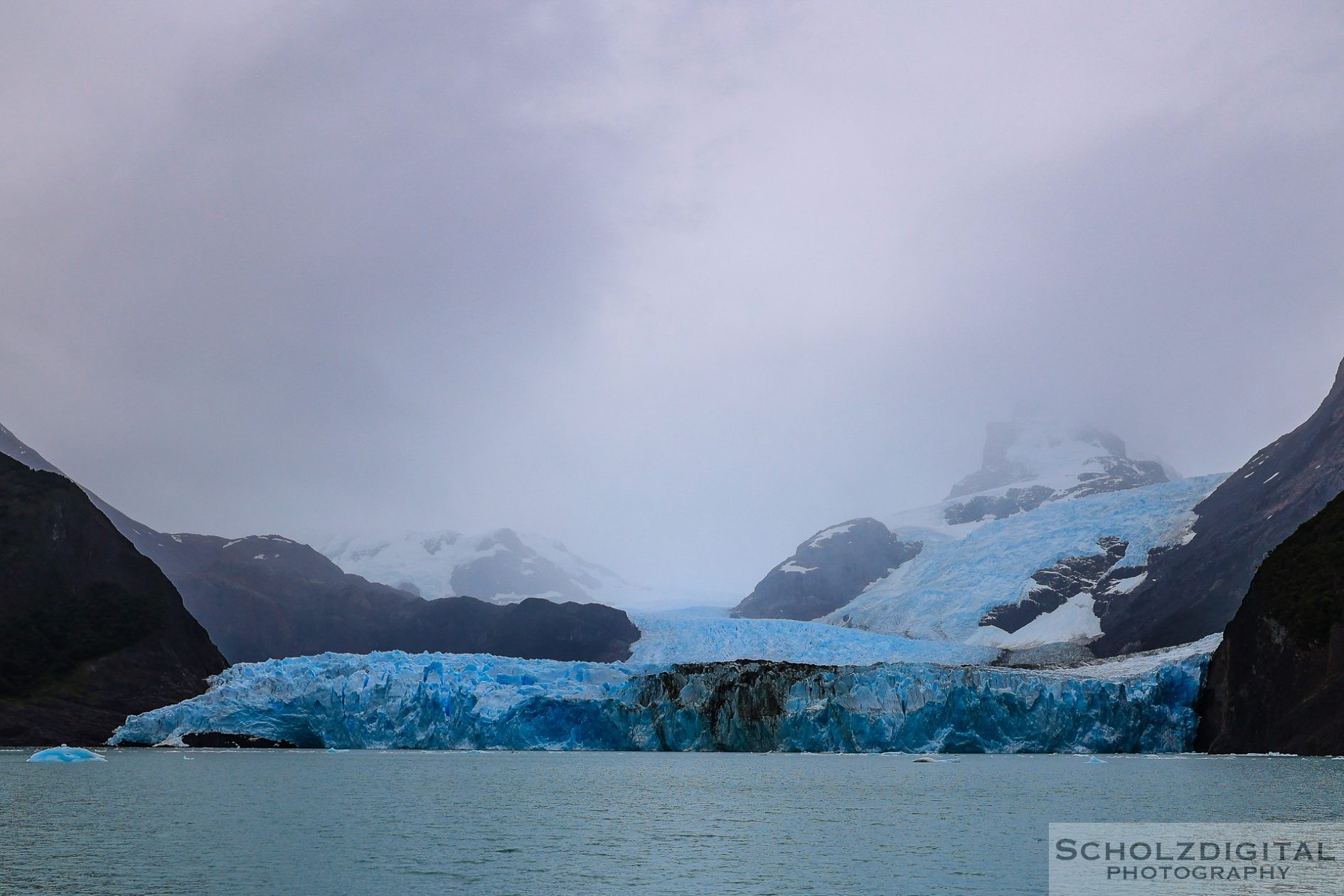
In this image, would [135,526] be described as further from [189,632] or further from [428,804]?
[428,804]

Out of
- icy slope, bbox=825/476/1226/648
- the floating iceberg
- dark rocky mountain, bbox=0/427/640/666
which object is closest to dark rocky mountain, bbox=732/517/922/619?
icy slope, bbox=825/476/1226/648

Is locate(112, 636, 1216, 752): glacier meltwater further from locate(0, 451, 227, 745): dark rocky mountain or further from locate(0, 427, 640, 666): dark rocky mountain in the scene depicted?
locate(0, 427, 640, 666): dark rocky mountain

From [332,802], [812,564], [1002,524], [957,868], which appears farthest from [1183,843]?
[812,564]

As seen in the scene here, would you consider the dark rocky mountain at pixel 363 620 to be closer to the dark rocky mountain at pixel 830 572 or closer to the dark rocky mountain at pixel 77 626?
the dark rocky mountain at pixel 830 572

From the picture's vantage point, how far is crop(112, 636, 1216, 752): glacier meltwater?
54.7m

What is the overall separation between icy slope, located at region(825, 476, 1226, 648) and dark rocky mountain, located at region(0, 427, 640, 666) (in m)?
27.5

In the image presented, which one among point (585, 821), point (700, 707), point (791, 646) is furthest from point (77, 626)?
point (585, 821)

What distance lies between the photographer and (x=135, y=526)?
126m

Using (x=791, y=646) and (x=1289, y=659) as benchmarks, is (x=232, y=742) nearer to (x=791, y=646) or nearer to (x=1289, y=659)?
(x=791, y=646)

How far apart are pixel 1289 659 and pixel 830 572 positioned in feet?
291

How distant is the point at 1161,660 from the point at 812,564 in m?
81.7

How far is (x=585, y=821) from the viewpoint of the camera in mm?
25984

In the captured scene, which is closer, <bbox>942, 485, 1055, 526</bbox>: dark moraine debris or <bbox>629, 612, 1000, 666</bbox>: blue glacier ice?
<bbox>629, 612, 1000, 666</bbox>: blue glacier ice

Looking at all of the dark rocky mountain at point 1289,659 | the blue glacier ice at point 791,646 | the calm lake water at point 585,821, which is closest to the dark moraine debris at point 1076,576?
the blue glacier ice at point 791,646
